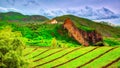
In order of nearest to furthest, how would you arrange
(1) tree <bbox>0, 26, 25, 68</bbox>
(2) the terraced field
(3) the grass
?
1. (1) tree <bbox>0, 26, 25, 68</bbox>
2. (3) the grass
3. (2) the terraced field

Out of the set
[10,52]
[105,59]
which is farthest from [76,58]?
[10,52]

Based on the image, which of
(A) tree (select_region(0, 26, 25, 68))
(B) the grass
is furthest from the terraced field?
(A) tree (select_region(0, 26, 25, 68))

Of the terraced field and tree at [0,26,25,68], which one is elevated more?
tree at [0,26,25,68]

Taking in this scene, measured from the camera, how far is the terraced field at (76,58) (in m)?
73.8

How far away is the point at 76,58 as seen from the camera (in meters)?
82.5

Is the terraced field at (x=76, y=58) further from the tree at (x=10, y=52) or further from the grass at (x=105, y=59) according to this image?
the tree at (x=10, y=52)

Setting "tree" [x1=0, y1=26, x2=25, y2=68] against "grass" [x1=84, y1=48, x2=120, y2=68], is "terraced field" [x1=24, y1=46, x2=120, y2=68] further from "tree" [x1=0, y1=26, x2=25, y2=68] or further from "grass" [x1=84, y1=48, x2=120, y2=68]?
"tree" [x1=0, y1=26, x2=25, y2=68]

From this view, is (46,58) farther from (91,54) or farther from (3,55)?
(3,55)

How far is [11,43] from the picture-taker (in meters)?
63.1

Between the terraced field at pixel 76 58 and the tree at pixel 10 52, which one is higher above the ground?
the tree at pixel 10 52

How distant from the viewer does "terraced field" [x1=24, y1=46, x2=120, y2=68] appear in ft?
242

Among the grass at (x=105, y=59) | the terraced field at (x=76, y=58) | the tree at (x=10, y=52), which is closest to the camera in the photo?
the tree at (x=10, y=52)

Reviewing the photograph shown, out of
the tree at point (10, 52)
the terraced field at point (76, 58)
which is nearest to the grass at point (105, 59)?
the terraced field at point (76, 58)

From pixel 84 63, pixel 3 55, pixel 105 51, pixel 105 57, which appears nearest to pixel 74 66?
pixel 84 63
